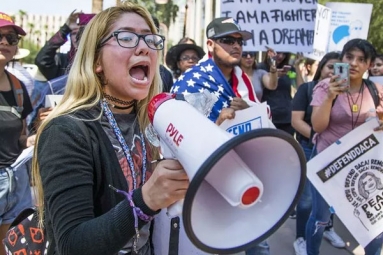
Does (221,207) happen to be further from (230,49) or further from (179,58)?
(179,58)

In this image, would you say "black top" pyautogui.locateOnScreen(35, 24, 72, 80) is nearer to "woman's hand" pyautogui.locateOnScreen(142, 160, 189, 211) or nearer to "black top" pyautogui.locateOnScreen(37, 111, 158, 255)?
"black top" pyautogui.locateOnScreen(37, 111, 158, 255)

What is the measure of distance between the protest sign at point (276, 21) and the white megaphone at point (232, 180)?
388cm

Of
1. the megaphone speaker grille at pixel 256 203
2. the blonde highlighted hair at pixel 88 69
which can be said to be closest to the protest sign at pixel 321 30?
the blonde highlighted hair at pixel 88 69

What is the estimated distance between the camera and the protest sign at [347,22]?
7.62 metres

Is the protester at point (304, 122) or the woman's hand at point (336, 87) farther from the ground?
the woman's hand at point (336, 87)

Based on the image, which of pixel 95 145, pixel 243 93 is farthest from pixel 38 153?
pixel 243 93

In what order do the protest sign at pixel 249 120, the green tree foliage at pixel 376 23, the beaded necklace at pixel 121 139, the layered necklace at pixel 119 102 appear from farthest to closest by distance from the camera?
the green tree foliage at pixel 376 23, the protest sign at pixel 249 120, the layered necklace at pixel 119 102, the beaded necklace at pixel 121 139

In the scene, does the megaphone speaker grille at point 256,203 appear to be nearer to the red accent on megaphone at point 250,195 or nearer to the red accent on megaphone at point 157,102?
the red accent on megaphone at point 250,195

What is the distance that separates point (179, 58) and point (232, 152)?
15.3ft

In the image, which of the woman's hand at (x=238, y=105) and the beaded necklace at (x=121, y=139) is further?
the woman's hand at (x=238, y=105)

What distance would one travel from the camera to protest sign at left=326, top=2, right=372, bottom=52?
762 centimetres

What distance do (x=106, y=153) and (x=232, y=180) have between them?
52 centimetres

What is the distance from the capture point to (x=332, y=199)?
378 centimetres

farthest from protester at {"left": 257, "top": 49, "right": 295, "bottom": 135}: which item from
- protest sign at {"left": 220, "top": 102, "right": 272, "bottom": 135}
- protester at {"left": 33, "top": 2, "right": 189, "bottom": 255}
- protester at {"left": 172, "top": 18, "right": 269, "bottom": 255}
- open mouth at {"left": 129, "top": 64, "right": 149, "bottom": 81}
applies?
open mouth at {"left": 129, "top": 64, "right": 149, "bottom": 81}
